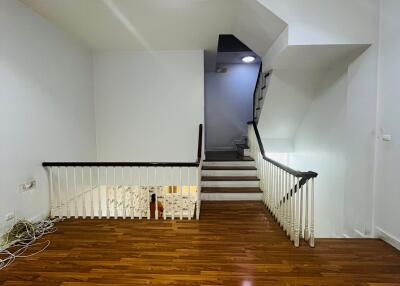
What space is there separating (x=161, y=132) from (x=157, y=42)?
1848 mm

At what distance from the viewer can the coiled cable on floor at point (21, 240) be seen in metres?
2.72

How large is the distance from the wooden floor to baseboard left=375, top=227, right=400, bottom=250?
0.08 m

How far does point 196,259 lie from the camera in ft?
8.50

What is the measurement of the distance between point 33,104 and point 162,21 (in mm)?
2226

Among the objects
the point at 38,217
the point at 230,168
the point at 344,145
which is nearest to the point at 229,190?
the point at 230,168

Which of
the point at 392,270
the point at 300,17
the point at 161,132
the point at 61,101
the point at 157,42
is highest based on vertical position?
the point at 157,42

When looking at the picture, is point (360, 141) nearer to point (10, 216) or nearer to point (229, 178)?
point (229, 178)

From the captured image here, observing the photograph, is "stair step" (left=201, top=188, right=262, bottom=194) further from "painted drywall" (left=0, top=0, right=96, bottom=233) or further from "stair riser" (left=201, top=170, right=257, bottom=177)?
"painted drywall" (left=0, top=0, right=96, bottom=233)

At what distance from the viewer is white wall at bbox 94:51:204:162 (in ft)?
17.7

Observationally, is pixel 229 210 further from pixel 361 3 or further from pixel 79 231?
pixel 361 3

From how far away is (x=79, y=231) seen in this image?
11.0 feet

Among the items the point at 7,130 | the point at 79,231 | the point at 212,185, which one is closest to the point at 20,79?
the point at 7,130

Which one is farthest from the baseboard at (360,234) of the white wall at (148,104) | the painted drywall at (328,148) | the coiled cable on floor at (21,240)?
the coiled cable on floor at (21,240)

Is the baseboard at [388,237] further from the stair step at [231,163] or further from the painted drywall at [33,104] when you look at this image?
the painted drywall at [33,104]
